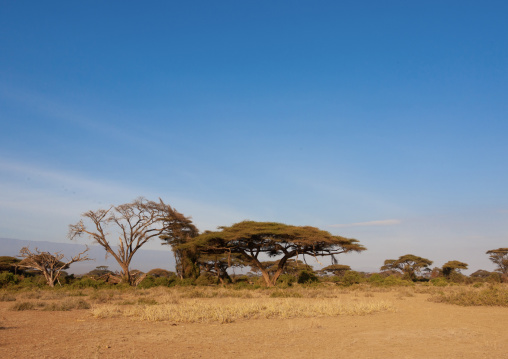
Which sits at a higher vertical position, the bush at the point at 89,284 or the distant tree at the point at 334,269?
the distant tree at the point at 334,269

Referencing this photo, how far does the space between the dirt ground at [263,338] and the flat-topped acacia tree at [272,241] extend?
15.9m

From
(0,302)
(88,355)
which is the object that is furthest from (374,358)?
(0,302)

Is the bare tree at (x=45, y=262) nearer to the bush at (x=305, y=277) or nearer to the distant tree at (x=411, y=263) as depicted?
the bush at (x=305, y=277)

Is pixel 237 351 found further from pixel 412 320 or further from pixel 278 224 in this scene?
pixel 278 224

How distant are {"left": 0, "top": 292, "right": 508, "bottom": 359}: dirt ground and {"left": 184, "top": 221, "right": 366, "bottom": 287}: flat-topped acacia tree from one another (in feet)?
52.2

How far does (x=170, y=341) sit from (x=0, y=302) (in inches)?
556

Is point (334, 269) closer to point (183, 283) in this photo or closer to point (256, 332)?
point (183, 283)

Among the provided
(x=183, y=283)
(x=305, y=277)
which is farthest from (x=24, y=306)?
(x=305, y=277)

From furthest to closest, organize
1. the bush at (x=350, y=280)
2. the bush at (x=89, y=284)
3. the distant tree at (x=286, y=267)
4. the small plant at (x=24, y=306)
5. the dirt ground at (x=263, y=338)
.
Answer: the distant tree at (x=286, y=267) → the bush at (x=350, y=280) → the bush at (x=89, y=284) → the small plant at (x=24, y=306) → the dirt ground at (x=263, y=338)

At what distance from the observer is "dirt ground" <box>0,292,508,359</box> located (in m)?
7.32

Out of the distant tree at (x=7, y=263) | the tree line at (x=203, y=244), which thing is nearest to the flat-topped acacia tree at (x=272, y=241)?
the tree line at (x=203, y=244)

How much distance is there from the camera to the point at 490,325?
10.9 metres

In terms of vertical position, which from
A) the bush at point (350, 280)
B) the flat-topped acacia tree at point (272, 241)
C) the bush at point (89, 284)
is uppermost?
the flat-topped acacia tree at point (272, 241)

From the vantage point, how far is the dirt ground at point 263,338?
7.32 meters
